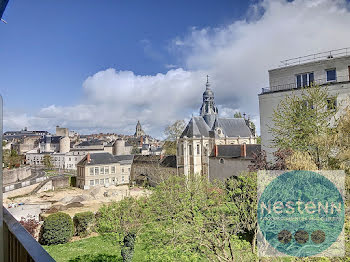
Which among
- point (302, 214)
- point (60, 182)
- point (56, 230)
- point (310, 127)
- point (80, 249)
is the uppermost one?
point (310, 127)

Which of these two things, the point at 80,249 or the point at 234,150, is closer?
the point at 80,249

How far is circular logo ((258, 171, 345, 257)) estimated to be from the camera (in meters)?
7.88

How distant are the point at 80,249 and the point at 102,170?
84.9 ft

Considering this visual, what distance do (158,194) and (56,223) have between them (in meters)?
9.72

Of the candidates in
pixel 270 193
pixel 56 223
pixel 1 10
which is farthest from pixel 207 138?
pixel 1 10

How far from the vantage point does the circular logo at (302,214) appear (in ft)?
25.9

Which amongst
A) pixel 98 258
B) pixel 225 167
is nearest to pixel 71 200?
pixel 98 258

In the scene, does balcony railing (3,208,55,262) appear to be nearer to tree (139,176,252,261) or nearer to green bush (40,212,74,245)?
tree (139,176,252,261)

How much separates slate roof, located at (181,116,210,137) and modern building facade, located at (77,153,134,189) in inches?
538

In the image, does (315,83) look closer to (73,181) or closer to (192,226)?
(192,226)

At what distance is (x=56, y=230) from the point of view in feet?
54.2

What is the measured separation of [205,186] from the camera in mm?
12273

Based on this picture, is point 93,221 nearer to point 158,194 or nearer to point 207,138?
point 158,194

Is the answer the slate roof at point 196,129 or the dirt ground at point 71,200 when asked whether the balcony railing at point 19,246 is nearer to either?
the dirt ground at point 71,200
